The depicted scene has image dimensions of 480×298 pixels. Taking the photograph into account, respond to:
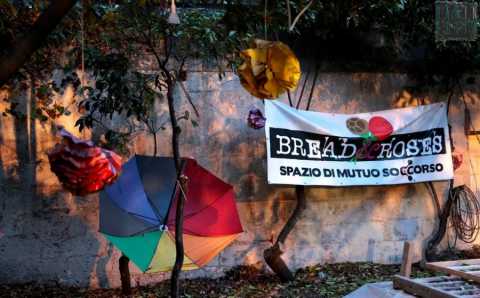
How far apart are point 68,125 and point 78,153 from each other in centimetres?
355

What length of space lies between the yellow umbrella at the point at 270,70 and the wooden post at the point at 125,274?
3.00 meters

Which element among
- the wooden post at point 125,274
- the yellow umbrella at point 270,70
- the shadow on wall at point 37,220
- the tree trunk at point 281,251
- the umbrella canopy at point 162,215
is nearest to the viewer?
the yellow umbrella at point 270,70

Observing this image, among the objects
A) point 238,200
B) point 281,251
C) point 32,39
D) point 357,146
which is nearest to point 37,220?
Answer: point 238,200

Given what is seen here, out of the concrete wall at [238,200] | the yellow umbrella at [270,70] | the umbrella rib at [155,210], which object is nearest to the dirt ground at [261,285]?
the concrete wall at [238,200]

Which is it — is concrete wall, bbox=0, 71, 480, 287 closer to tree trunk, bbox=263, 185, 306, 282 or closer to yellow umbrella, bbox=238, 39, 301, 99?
tree trunk, bbox=263, 185, 306, 282

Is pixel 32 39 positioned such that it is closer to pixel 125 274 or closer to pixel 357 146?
pixel 125 274

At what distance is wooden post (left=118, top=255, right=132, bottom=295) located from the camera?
5.00 meters

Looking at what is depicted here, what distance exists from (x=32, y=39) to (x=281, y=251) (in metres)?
3.99

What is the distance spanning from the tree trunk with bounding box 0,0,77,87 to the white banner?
3.51m

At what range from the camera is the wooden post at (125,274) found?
5.00m

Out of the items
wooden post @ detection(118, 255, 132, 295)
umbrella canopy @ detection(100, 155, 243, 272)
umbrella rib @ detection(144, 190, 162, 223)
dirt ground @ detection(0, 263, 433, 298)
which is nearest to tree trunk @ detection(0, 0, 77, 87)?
umbrella canopy @ detection(100, 155, 243, 272)

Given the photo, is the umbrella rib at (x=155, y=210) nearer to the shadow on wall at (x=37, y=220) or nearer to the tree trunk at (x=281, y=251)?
the shadow on wall at (x=37, y=220)

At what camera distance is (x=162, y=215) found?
4.36 metres

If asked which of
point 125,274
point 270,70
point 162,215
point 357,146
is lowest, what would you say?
point 125,274
